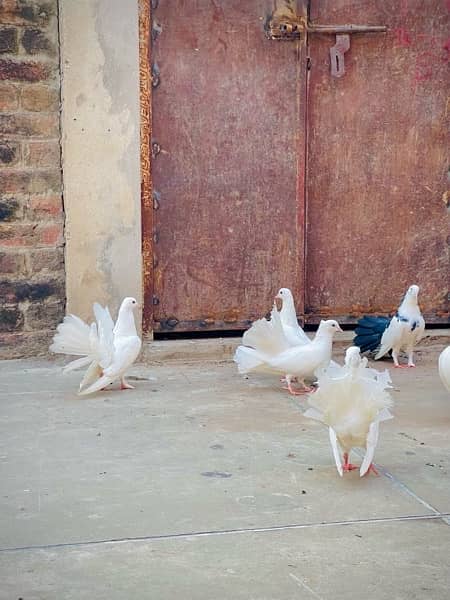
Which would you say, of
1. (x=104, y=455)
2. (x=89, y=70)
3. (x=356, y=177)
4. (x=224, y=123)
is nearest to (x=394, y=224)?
(x=356, y=177)

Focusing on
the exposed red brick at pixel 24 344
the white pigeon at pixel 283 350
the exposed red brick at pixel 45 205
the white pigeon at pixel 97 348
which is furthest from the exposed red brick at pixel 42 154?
the white pigeon at pixel 283 350

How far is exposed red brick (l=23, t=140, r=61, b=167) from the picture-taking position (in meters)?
6.41

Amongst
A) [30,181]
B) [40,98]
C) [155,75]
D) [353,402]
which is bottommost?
[353,402]

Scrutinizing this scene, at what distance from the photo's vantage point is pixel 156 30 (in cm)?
644

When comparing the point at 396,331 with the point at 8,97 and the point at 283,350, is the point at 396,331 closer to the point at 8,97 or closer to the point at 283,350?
the point at 283,350

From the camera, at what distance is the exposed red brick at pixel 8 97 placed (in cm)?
630

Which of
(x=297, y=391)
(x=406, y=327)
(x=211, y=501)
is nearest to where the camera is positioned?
(x=211, y=501)

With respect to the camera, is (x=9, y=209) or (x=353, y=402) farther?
(x=9, y=209)

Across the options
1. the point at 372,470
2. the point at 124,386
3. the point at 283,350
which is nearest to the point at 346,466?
the point at 372,470

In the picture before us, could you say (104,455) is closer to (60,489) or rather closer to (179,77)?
(60,489)

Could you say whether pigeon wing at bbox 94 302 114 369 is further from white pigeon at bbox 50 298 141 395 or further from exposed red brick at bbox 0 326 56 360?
exposed red brick at bbox 0 326 56 360

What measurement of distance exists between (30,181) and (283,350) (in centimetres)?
204

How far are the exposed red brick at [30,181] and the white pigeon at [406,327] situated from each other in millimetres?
2288

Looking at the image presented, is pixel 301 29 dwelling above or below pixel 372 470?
above
